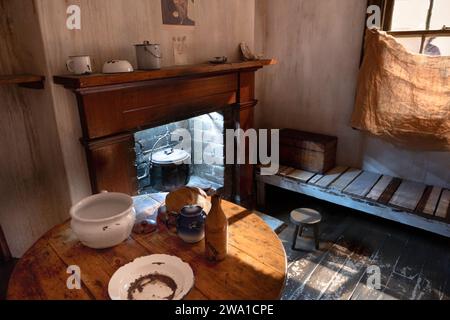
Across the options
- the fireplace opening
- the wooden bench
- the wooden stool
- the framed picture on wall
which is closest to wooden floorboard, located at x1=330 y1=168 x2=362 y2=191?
the wooden bench

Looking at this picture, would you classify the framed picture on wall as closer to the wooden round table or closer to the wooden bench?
the wooden round table

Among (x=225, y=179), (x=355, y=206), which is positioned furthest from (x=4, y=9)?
(x=355, y=206)

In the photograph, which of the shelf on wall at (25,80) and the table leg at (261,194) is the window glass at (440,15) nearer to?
the table leg at (261,194)

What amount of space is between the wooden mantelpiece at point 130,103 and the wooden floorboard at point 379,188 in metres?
1.45

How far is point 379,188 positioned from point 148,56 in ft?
7.25

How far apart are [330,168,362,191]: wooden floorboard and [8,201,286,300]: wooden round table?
5.16ft

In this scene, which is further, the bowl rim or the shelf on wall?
the shelf on wall

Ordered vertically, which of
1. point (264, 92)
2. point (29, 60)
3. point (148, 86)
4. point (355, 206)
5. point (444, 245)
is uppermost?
point (29, 60)

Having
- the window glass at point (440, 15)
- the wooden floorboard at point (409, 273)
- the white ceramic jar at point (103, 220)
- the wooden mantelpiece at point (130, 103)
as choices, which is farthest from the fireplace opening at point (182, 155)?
the window glass at point (440, 15)

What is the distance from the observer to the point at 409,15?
2.65m

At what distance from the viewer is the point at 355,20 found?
9.57ft

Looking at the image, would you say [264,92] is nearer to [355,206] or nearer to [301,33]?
[301,33]

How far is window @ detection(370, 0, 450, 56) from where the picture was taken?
250 centimetres

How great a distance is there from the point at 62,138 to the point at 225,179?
1.61 m
